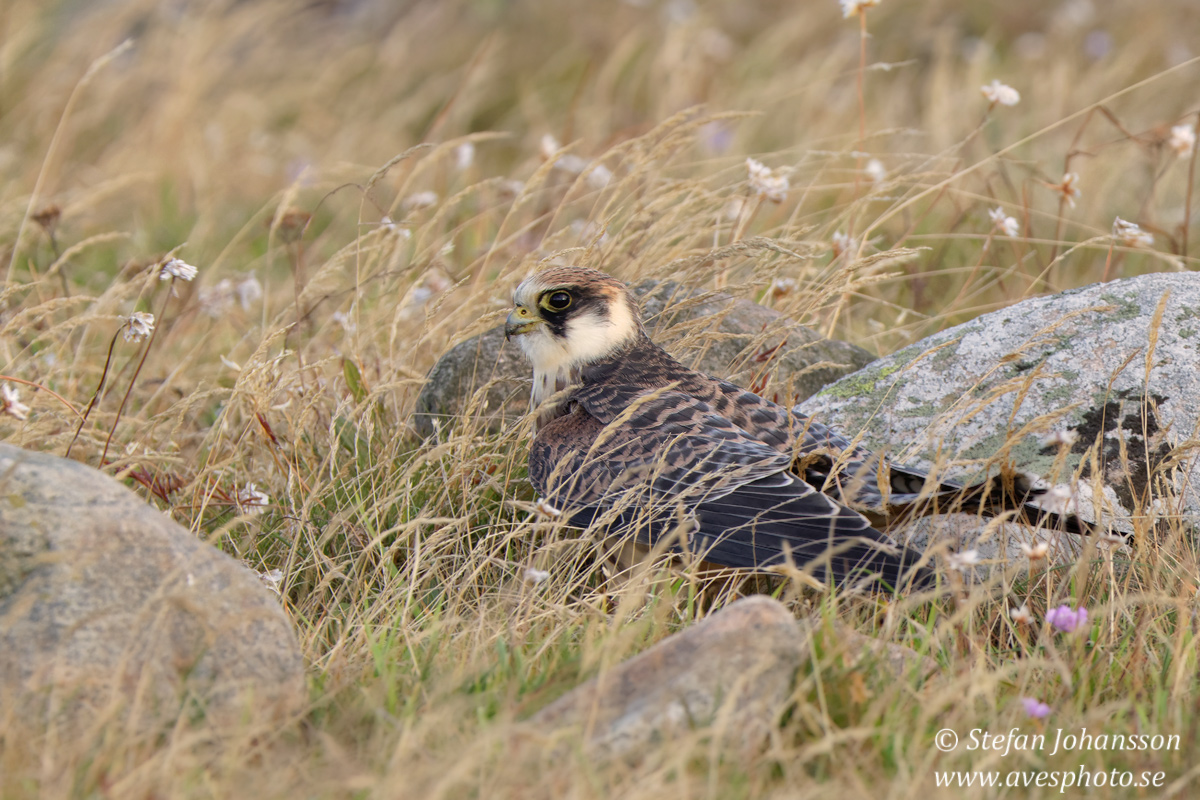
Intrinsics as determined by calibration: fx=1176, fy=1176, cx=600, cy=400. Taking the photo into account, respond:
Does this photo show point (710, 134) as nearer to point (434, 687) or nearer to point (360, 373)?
Result: point (360, 373)

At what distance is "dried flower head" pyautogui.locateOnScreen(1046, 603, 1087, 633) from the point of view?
2.72m

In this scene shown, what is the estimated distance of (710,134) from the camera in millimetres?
8055

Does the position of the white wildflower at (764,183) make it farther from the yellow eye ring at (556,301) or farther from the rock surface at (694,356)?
the yellow eye ring at (556,301)

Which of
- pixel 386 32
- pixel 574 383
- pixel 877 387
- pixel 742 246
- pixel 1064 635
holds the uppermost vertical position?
pixel 386 32

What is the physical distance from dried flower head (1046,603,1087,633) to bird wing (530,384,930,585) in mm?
364

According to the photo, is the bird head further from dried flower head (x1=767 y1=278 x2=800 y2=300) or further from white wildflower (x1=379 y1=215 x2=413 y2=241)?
dried flower head (x1=767 y1=278 x2=800 y2=300)

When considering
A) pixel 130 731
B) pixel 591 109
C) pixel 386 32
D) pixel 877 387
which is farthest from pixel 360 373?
pixel 386 32

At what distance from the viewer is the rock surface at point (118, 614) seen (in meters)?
2.33

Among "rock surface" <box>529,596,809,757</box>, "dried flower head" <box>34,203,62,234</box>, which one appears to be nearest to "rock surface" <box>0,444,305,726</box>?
"rock surface" <box>529,596,809,757</box>

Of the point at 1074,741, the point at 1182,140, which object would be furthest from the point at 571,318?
the point at 1182,140

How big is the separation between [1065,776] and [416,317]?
3569 mm

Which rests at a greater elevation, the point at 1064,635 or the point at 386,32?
the point at 386,32

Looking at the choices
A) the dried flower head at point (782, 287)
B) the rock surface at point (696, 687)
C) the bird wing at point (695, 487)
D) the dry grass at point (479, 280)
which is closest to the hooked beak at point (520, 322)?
the dry grass at point (479, 280)

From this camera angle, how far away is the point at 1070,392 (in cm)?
381
